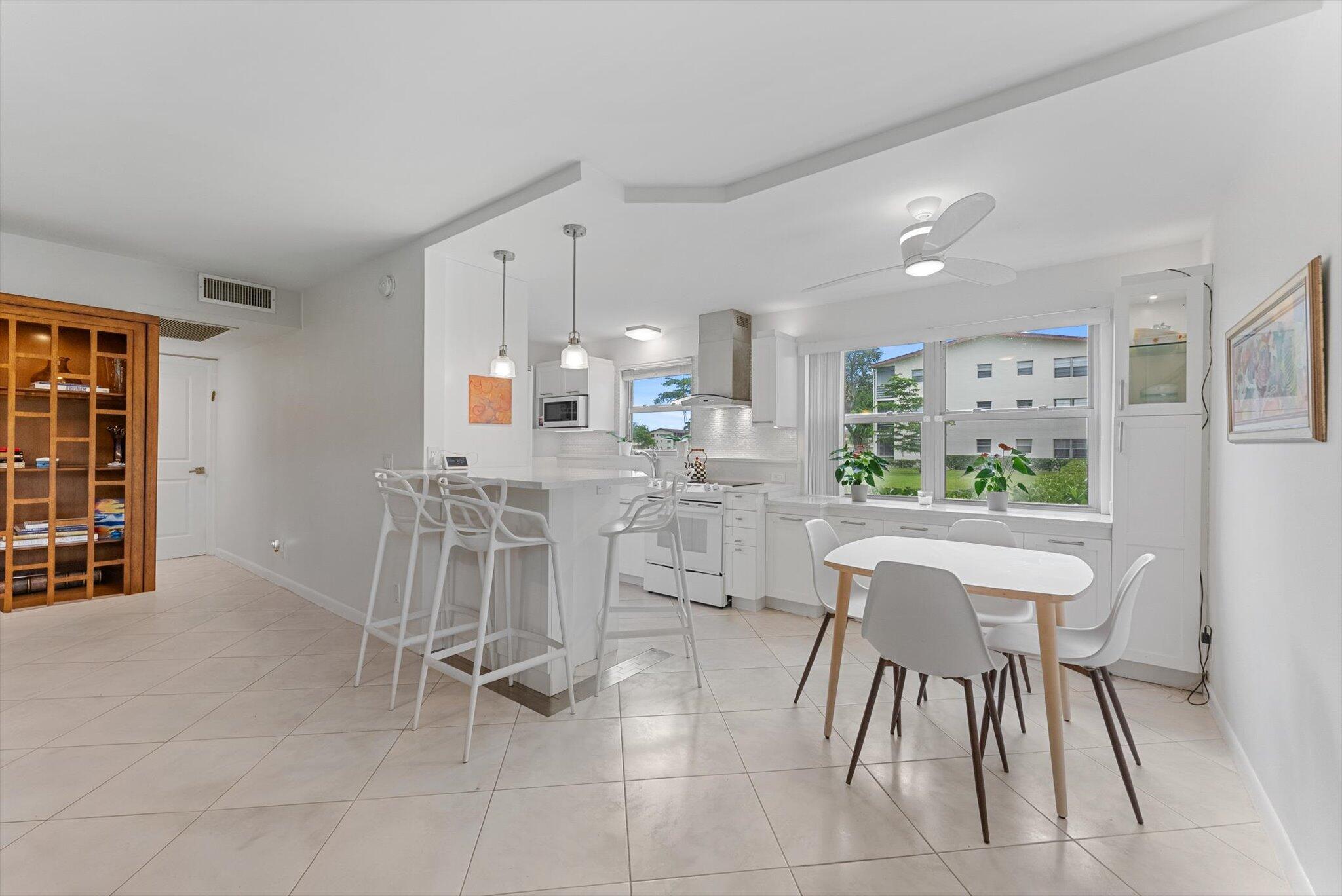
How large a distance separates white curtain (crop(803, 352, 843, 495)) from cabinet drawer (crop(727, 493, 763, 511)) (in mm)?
722

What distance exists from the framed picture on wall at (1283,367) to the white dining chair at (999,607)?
100cm

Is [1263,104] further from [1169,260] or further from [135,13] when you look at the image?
[135,13]

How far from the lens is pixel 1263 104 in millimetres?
2031

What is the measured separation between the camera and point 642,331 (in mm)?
5527

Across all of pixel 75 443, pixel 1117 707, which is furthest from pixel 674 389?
pixel 75 443

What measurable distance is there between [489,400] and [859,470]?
8.83 feet

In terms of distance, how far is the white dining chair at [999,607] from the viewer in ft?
8.11

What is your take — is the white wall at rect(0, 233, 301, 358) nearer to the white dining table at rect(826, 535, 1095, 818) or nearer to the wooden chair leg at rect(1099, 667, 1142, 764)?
the white dining table at rect(826, 535, 1095, 818)

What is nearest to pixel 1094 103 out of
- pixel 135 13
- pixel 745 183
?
pixel 745 183

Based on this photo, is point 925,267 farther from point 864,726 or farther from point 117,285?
point 117,285

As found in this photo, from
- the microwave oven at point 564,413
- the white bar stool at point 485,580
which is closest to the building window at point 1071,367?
the white bar stool at point 485,580

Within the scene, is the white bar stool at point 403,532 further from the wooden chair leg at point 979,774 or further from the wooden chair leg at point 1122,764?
the wooden chair leg at point 1122,764

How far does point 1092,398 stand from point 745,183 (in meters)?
2.76

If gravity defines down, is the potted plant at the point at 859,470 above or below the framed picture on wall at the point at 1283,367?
below
